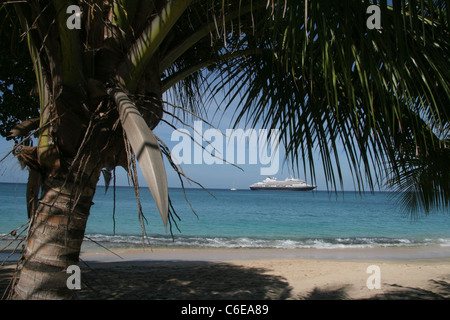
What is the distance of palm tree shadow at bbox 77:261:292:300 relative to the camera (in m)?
4.91

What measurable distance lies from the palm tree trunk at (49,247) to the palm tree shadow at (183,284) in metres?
2.96

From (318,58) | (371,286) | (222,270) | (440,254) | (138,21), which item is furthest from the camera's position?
(440,254)

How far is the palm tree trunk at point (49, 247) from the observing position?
5.38 ft

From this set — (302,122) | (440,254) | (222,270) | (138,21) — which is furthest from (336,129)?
(440,254)

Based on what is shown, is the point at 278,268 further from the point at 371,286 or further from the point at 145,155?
the point at 145,155

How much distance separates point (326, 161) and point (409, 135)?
860 millimetres

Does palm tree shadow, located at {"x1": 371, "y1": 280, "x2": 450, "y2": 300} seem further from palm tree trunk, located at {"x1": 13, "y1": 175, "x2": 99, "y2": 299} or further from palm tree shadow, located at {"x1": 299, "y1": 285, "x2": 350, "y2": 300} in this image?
palm tree trunk, located at {"x1": 13, "y1": 175, "x2": 99, "y2": 299}

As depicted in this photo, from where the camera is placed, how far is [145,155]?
2.93 feet

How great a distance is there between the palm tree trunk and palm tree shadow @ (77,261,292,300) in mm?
2962

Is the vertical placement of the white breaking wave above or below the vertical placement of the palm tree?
below

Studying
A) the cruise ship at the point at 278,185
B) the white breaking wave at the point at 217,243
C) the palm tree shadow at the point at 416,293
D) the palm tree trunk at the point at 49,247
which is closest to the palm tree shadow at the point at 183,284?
the palm tree shadow at the point at 416,293

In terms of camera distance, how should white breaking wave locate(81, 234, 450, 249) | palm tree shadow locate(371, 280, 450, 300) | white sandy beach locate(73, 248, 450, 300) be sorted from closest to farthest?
palm tree shadow locate(371, 280, 450, 300) → white sandy beach locate(73, 248, 450, 300) → white breaking wave locate(81, 234, 450, 249)

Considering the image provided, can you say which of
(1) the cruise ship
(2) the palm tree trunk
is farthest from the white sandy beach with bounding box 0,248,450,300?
(1) the cruise ship

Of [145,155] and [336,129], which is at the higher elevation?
[336,129]
